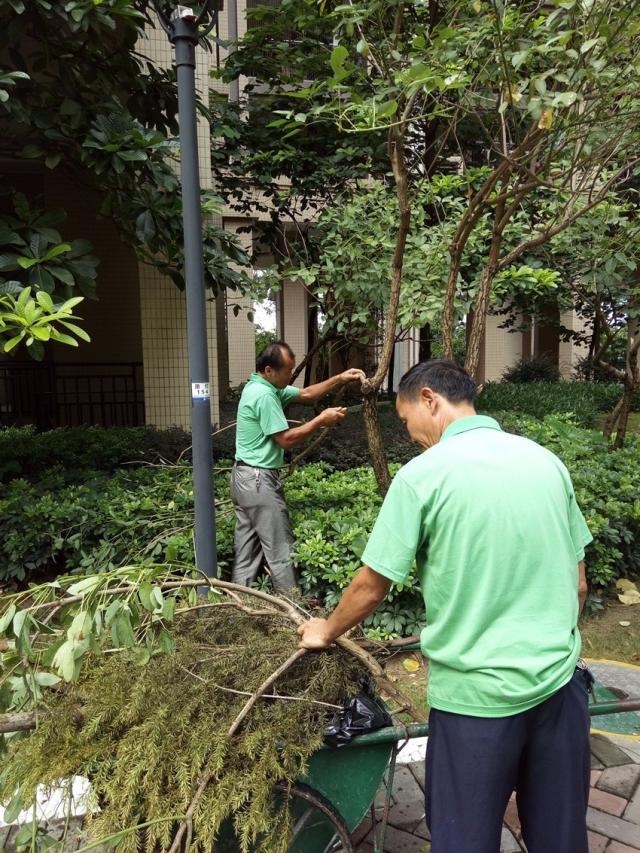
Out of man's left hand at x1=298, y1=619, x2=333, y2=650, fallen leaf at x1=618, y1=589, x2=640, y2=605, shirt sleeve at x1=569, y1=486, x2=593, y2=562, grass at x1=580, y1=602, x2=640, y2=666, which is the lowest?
grass at x1=580, y1=602, x2=640, y2=666

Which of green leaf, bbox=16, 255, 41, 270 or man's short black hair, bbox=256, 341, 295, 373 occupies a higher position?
green leaf, bbox=16, 255, 41, 270

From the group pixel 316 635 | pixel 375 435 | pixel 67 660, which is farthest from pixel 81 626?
pixel 375 435

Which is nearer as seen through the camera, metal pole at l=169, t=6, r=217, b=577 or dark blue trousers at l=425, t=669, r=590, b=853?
dark blue trousers at l=425, t=669, r=590, b=853

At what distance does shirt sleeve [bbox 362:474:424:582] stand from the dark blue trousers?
434mm

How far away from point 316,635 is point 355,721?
0.35 meters

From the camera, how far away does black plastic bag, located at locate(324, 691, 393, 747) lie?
6.66 ft

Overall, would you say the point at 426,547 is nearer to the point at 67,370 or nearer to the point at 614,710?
the point at 614,710

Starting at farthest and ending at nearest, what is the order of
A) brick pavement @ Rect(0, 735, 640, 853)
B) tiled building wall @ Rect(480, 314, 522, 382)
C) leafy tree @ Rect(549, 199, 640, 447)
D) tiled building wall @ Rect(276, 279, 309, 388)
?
tiled building wall @ Rect(480, 314, 522, 382) → tiled building wall @ Rect(276, 279, 309, 388) → leafy tree @ Rect(549, 199, 640, 447) → brick pavement @ Rect(0, 735, 640, 853)

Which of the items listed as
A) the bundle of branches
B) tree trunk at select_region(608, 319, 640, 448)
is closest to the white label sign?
the bundle of branches

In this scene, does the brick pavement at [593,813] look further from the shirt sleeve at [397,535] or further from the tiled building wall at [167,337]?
the tiled building wall at [167,337]

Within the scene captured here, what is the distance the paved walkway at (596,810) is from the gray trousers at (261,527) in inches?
56.9

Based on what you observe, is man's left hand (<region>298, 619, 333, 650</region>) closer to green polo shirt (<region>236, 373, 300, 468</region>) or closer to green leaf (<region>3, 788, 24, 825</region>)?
green leaf (<region>3, 788, 24, 825</region>)

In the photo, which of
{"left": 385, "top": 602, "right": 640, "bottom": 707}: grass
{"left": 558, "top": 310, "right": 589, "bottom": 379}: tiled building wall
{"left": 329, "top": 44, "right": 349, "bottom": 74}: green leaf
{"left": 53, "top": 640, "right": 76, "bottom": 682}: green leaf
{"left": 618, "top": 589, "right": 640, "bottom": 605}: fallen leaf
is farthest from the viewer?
{"left": 558, "top": 310, "right": 589, "bottom": 379}: tiled building wall

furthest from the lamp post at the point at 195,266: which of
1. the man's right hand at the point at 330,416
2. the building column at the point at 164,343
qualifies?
the building column at the point at 164,343
